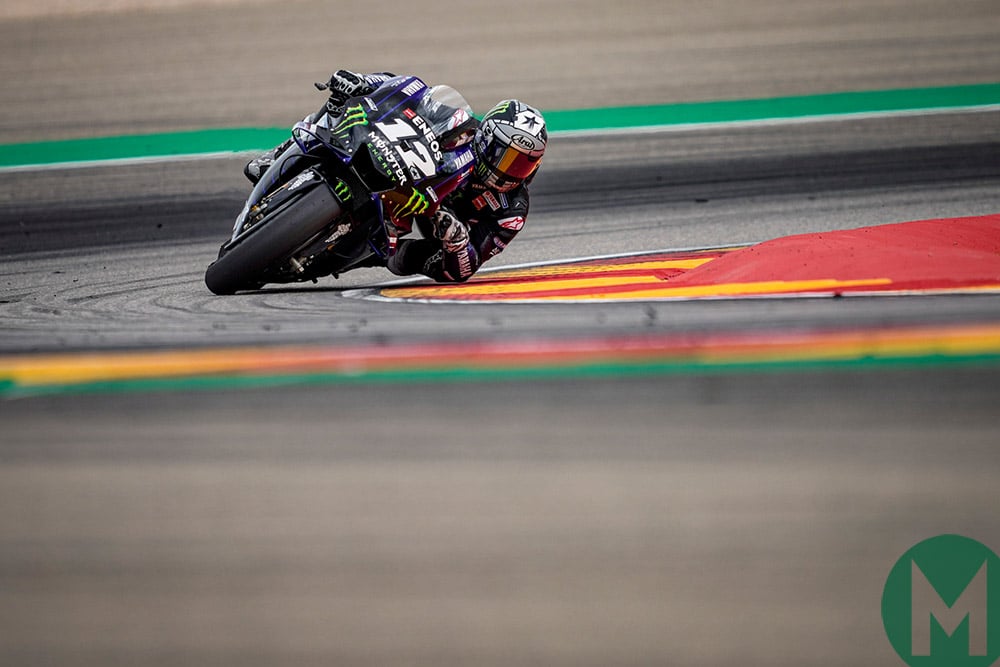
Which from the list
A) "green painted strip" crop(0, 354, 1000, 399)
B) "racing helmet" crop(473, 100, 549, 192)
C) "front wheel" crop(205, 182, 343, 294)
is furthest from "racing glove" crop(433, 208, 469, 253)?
"green painted strip" crop(0, 354, 1000, 399)

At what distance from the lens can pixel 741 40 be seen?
1538 centimetres

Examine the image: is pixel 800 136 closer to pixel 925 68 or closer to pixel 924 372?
pixel 925 68

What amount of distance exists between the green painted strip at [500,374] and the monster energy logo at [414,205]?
7.58 feet

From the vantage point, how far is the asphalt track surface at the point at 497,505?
2666 mm

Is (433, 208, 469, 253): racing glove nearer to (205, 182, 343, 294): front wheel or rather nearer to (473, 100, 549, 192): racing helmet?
(473, 100, 549, 192): racing helmet

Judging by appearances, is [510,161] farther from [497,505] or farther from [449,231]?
[497,505]

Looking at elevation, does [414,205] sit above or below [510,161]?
below

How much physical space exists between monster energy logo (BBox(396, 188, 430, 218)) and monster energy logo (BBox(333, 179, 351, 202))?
0.32 meters

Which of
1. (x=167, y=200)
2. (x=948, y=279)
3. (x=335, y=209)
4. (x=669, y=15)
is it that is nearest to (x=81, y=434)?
(x=335, y=209)

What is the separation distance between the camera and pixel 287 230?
6.26 m

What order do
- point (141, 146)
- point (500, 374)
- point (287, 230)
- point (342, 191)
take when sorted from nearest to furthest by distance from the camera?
point (500, 374) → point (287, 230) → point (342, 191) → point (141, 146)

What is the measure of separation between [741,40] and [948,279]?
1038cm

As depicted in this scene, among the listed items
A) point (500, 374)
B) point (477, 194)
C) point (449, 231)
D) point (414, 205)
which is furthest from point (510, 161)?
point (500, 374)

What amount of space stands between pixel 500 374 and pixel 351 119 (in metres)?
2.62
